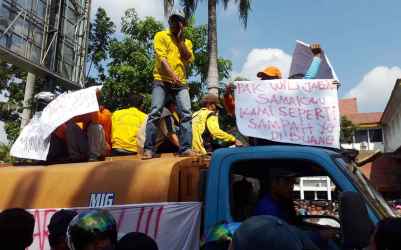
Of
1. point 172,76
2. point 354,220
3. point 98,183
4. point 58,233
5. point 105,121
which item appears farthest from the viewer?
point 105,121

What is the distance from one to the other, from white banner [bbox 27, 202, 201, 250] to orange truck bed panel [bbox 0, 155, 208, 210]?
3.8 inches

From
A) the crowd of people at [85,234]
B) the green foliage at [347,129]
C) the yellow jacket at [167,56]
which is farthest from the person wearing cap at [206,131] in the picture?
the green foliage at [347,129]

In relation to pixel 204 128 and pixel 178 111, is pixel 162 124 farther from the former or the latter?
pixel 204 128

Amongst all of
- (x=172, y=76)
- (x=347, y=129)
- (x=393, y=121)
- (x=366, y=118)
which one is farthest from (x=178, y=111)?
(x=366, y=118)

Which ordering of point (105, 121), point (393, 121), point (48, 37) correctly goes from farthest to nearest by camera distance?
point (393, 121), point (48, 37), point (105, 121)

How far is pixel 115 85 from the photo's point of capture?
15.2 m

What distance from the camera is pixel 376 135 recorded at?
35.8 meters

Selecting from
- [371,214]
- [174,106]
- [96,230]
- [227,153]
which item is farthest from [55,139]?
[371,214]

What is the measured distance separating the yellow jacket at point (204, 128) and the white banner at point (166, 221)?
167 centimetres

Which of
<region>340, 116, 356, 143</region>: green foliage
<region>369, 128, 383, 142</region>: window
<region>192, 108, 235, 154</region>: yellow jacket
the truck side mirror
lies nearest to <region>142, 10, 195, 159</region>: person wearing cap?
<region>192, 108, 235, 154</region>: yellow jacket

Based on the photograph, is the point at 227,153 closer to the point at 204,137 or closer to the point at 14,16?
the point at 204,137

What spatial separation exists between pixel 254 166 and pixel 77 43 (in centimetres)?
1195

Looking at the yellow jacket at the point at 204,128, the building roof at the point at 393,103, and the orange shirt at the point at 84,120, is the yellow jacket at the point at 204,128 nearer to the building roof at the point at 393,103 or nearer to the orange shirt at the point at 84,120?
the orange shirt at the point at 84,120

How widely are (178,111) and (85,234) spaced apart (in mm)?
2881
